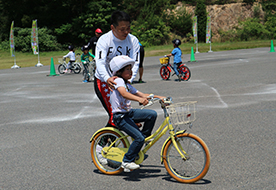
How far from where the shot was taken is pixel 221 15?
56.7 metres

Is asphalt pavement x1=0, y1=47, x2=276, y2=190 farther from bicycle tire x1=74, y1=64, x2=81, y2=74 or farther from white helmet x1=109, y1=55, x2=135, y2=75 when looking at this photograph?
bicycle tire x1=74, y1=64, x2=81, y2=74

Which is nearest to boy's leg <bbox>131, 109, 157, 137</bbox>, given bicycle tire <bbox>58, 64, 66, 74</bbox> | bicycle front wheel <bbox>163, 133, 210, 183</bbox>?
bicycle front wheel <bbox>163, 133, 210, 183</bbox>

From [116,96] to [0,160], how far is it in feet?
7.70

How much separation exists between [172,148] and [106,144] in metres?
1.00

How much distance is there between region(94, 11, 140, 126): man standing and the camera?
4.74 meters

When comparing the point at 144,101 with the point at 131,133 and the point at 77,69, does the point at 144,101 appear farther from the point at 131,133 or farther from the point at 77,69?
the point at 77,69

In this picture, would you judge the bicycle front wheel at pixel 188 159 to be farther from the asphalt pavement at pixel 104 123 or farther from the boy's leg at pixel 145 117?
the boy's leg at pixel 145 117

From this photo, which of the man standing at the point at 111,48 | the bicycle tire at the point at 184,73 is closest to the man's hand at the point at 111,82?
the man standing at the point at 111,48

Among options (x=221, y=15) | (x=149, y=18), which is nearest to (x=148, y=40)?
(x=149, y=18)

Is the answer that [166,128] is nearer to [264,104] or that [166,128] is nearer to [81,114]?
[81,114]

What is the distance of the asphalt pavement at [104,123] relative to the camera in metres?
4.48

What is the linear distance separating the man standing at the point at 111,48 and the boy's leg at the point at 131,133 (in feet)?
1.39

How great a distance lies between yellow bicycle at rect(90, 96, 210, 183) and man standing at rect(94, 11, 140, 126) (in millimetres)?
313

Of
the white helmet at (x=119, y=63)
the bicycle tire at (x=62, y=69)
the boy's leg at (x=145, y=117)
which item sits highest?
the white helmet at (x=119, y=63)
